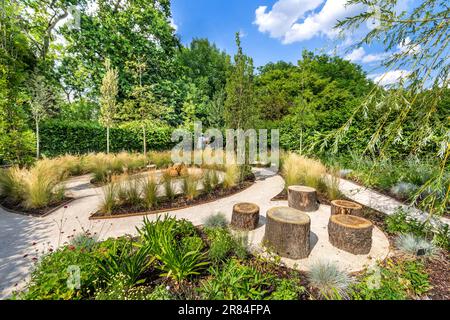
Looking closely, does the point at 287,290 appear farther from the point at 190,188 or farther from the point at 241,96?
the point at 241,96

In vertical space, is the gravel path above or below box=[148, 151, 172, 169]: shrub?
below

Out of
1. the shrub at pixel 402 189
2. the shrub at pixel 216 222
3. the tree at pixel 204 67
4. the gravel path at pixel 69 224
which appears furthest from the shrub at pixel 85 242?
the tree at pixel 204 67

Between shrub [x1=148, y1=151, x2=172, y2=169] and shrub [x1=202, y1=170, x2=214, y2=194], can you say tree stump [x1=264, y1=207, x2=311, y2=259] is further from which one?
shrub [x1=148, y1=151, x2=172, y2=169]

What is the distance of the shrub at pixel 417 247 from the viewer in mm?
2686

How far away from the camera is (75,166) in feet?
24.8

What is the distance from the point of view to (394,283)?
2.04 metres

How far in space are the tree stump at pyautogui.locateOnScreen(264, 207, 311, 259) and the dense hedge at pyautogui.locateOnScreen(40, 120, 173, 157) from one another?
27.7ft

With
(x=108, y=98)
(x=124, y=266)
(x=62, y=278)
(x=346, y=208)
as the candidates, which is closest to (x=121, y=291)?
(x=124, y=266)

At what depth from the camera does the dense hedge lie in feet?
30.9

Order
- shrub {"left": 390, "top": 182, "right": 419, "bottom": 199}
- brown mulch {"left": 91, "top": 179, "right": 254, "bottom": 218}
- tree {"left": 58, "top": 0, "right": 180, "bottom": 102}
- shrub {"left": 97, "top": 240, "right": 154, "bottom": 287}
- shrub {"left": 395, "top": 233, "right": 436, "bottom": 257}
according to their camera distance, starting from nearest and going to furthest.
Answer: shrub {"left": 97, "top": 240, "right": 154, "bottom": 287}
shrub {"left": 395, "top": 233, "right": 436, "bottom": 257}
brown mulch {"left": 91, "top": 179, "right": 254, "bottom": 218}
shrub {"left": 390, "top": 182, "right": 419, "bottom": 199}
tree {"left": 58, "top": 0, "right": 180, "bottom": 102}

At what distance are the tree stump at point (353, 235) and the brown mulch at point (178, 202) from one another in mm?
2945

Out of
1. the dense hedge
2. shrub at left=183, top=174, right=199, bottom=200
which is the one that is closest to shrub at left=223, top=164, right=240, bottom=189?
shrub at left=183, top=174, right=199, bottom=200

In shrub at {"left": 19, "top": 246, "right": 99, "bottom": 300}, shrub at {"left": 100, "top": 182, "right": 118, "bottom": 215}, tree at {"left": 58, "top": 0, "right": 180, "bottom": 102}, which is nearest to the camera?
shrub at {"left": 19, "top": 246, "right": 99, "bottom": 300}

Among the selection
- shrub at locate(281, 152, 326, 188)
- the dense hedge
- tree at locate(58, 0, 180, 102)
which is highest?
tree at locate(58, 0, 180, 102)
